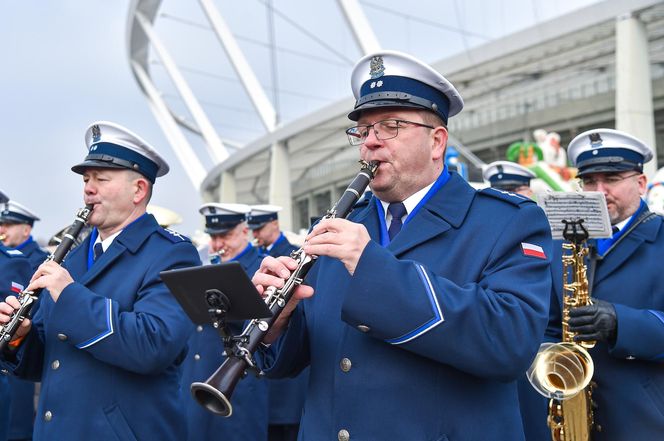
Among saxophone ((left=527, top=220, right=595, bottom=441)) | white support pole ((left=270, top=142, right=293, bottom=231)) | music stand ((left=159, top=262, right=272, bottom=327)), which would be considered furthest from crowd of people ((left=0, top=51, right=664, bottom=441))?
white support pole ((left=270, top=142, right=293, bottom=231))

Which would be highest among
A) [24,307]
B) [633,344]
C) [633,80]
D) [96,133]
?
[633,80]

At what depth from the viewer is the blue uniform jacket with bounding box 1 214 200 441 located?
144 inches

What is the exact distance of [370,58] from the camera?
124 inches

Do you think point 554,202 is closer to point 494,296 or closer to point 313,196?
point 494,296

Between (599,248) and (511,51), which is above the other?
(511,51)

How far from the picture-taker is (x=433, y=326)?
99.3 inches

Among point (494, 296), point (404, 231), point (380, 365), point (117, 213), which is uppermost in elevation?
point (117, 213)

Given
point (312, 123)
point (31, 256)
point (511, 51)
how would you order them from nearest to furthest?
1. point (31, 256)
2. point (511, 51)
3. point (312, 123)

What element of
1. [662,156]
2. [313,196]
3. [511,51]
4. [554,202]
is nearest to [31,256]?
[554,202]

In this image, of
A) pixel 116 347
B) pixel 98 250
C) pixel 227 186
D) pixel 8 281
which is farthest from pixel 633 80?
pixel 227 186

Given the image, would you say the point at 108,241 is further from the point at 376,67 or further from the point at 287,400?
the point at 287,400

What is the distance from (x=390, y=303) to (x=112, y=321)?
1.66 m

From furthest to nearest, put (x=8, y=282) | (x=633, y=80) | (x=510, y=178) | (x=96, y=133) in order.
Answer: (x=633, y=80)
(x=510, y=178)
(x=8, y=282)
(x=96, y=133)

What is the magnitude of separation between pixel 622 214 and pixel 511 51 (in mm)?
14706
